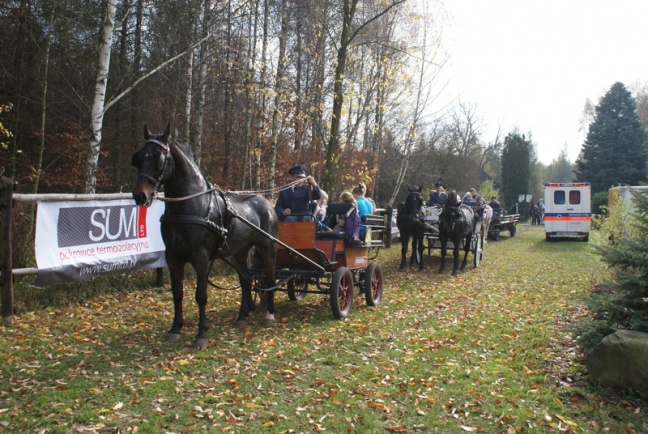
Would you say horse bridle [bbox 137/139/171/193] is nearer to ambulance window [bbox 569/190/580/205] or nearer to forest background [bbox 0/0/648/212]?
forest background [bbox 0/0/648/212]

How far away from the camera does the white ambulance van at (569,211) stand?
2462cm

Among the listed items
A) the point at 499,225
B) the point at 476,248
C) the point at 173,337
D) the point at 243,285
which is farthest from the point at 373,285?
the point at 499,225

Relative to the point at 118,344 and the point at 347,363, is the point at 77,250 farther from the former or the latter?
the point at 347,363

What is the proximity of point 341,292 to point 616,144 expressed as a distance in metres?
44.5

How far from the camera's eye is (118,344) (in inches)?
232

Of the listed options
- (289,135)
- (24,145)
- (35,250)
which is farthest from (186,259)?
(289,135)

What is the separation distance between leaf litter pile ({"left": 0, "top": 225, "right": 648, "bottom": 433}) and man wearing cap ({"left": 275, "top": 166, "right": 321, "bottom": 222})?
5.05 feet

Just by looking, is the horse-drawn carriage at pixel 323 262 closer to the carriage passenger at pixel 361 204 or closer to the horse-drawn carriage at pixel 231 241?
the horse-drawn carriage at pixel 231 241

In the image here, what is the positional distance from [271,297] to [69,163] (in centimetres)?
1306

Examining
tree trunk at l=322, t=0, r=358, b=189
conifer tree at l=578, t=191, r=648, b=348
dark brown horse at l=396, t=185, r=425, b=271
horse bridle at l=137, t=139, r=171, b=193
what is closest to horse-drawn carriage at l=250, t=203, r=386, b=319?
horse bridle at l=137, t=139, r=171, b=193

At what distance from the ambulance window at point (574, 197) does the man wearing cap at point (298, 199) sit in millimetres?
20703

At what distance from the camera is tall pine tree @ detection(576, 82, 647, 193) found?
43281mm

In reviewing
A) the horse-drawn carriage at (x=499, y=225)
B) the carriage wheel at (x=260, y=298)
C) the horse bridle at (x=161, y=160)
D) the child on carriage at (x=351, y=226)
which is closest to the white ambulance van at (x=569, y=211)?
the horse-drawn carriage at (x=499, y=225)

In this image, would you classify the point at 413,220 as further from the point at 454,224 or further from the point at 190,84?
the point at 190,84
